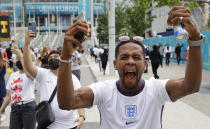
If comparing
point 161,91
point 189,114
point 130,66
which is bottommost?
point 189,114

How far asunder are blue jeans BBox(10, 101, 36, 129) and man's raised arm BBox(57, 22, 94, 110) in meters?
2.53

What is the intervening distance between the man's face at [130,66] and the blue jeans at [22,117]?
2.70 m

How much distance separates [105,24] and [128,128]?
152 feet

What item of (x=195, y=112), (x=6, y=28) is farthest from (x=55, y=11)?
(x=195, y=112)

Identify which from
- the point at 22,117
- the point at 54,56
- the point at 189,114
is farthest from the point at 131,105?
the point at 189,114

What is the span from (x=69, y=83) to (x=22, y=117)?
2.77m

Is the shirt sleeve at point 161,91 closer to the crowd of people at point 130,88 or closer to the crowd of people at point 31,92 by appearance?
the crowd of people at point 130,88

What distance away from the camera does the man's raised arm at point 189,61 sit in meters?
1.84

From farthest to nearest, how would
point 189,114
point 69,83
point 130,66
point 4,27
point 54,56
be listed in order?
point 4,27 < point 189,114 < point 54,56 < point 130,66 < point 69,83

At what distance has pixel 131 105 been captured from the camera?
84.8 inches

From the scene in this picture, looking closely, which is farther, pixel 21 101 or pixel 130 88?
pixel 21 101

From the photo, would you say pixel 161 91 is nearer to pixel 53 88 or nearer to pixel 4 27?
pixel 53 88

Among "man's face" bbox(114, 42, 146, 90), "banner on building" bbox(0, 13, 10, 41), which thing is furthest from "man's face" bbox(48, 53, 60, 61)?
"banner on building" bbox(0, 13, 10, 41)

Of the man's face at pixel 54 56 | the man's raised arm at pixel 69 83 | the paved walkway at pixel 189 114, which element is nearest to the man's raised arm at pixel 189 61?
the man's raised arm at pixel 69 83
